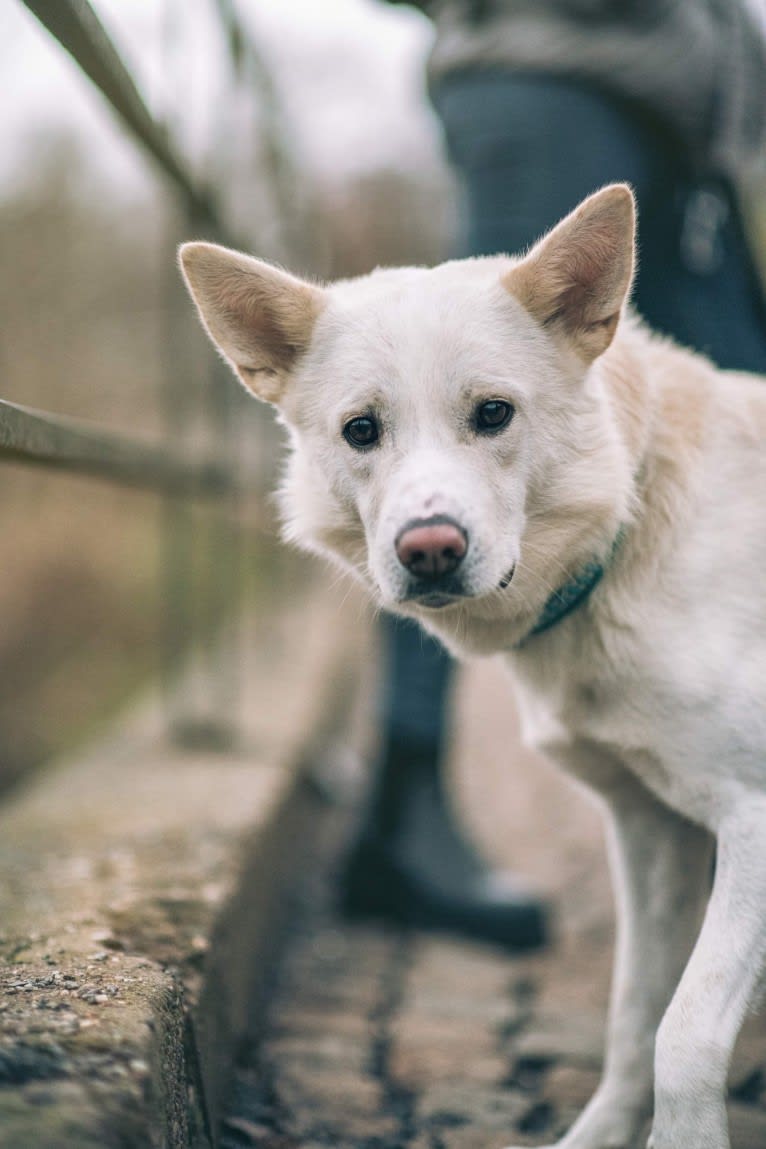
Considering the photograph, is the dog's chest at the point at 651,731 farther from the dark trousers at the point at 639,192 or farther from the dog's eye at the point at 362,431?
the dark trousers at the point at 639,192

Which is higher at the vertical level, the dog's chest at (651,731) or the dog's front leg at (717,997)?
the dog's chest at (651,731)

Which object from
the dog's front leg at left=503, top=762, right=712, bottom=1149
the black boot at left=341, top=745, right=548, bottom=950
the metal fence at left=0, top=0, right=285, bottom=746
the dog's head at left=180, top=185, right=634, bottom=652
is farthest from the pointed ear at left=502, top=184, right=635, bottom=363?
the black boot at left=341, top=745, right=548, bottom=950

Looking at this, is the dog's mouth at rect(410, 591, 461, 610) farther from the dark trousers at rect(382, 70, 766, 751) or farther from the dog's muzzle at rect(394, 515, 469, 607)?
the dark trousers at rect(382, 70, 766, 751)

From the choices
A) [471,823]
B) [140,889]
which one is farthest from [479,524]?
[471,823]

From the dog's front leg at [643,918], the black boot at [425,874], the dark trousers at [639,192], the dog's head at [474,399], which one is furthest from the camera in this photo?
the black boot at [425,874]

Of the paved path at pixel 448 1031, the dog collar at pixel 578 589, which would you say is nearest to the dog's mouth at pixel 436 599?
the dog collar at pixel 578 589

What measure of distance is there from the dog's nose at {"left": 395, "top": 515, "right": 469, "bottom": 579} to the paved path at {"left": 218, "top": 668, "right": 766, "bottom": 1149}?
3.26 ft

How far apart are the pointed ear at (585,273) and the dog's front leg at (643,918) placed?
30.1 inches

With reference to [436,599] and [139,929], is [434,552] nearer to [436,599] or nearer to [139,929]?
[436,599]

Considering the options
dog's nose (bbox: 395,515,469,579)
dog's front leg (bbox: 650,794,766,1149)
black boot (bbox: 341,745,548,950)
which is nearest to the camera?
dog's front leg (bbox: 650,794,766,1149)

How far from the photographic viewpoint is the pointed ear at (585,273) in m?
1.77

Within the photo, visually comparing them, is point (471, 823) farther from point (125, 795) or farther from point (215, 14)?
point (215, 14)

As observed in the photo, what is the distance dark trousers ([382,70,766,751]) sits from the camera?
8.32ft

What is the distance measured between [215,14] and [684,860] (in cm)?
347
